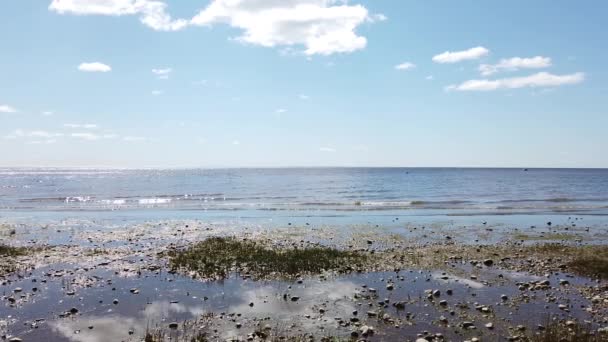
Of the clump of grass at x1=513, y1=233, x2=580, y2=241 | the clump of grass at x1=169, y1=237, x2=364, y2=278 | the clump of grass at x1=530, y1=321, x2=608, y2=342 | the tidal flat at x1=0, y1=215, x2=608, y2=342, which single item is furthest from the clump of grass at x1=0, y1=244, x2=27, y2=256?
the clump of grass at x1=513, y1=233, x2=580, y2=241

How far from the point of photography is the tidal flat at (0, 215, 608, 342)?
14000 mm

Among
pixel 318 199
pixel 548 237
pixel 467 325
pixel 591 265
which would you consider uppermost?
pixel 591 265

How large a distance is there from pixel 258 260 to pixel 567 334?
14103 mm

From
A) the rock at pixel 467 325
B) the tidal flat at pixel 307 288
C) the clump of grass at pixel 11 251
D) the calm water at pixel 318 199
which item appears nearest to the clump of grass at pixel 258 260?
the tidal flat at pixel 307 288

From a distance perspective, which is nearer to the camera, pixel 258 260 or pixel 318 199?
pixel 258 260

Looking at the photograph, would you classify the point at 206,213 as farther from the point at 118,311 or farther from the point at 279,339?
the point at 279,339

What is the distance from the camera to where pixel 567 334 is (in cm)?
1296

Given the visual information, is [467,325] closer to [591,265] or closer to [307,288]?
[307,288]

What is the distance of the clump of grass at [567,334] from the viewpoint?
1234 cm

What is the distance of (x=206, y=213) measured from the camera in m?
53.1

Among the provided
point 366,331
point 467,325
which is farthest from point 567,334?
point 366,331

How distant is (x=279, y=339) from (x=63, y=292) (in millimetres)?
10464

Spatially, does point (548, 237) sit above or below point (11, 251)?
below

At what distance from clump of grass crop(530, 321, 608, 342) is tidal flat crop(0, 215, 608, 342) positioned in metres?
0.05
